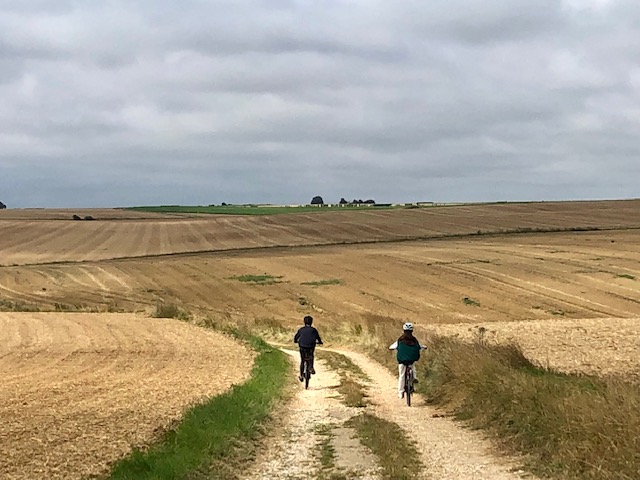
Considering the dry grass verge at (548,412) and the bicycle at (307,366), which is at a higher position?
the dry grass verge at (548,412)

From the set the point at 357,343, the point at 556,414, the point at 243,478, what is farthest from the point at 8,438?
the point at 357,343

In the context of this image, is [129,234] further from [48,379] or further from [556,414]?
[556,414]

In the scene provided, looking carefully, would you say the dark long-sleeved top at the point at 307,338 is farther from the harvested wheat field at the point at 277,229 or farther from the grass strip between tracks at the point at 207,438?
the harvested wheat field at the point at 277,229

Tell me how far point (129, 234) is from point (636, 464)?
A: 89313mm

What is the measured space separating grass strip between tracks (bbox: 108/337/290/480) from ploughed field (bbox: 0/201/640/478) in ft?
1.84

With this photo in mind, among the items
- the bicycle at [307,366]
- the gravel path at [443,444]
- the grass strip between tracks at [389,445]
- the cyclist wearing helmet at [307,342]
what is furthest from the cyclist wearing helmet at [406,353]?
the cyclist wearing helmet at [307,342]

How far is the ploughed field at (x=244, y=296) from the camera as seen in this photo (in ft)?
56.2

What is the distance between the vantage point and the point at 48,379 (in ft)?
70.1

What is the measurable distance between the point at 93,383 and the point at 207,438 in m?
8.24

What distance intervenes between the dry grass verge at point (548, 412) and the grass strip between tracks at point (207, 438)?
3.68 meters

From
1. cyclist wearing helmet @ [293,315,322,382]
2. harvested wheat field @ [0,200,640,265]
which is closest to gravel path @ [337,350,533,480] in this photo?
cyclist wearing helmet @ [293,315,322,382]

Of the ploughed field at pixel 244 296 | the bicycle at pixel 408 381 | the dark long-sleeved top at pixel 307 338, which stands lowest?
the ploughed field at pixel 244 296

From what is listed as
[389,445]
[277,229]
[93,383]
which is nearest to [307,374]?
[93,383]

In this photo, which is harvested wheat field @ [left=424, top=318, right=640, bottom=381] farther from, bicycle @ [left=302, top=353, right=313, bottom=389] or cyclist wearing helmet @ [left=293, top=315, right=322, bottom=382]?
bicycle @ [left=302, top=353, right=313, bottom=389]
